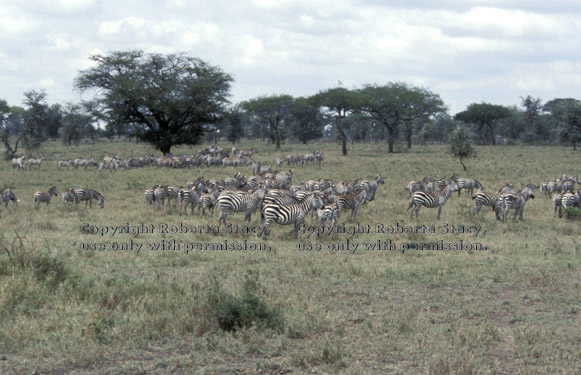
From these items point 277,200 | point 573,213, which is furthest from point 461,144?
point 277,200

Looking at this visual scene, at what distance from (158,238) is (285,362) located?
8.78 m

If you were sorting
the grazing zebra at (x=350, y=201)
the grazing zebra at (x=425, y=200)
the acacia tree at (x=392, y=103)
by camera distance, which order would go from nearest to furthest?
the grazing zebra at (x=350, y=201) < the grazing zebra at (x=425, y=200) < the acacia tree at (x=392, y=103)

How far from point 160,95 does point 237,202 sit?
36.3 m

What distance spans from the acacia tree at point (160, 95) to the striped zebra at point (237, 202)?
34.8 m

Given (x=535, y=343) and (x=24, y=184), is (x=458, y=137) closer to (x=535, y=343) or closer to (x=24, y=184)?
(x=24, y=184)

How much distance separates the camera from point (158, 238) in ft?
48.1

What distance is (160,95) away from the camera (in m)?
50.2

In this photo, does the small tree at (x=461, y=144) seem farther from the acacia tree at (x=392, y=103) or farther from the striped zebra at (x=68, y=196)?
the striped zebra at (x=68, y=196)

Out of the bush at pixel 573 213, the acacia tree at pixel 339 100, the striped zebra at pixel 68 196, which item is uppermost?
the acacia tree at pixel 339 100

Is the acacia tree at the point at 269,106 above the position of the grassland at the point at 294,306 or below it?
above

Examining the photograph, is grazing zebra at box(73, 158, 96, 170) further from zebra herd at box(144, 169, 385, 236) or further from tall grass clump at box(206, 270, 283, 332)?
tall grass clump at box(206, 270, 283, 332)

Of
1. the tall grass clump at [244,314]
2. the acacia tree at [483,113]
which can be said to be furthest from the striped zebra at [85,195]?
the acacia tree at [483,113]

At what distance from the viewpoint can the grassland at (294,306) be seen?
667 cm

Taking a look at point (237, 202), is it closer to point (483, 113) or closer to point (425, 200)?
point (425, 200)
